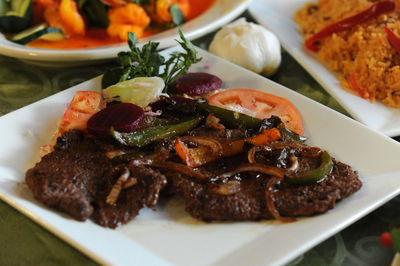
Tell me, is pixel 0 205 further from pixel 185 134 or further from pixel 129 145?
pixel 185 134

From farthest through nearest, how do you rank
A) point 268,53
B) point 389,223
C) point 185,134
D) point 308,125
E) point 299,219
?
1. point 268,53
2. point 308,125
3. point 185,134
4. point 389,223
5. point 299,219

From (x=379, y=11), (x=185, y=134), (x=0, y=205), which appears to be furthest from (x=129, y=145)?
(x=379, y=11)

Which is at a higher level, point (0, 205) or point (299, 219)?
point (299, 219)

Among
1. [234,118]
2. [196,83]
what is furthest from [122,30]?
[234,118]

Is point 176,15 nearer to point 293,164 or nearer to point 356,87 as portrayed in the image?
point 356,87

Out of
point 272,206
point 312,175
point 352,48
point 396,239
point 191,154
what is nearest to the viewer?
point 396,239

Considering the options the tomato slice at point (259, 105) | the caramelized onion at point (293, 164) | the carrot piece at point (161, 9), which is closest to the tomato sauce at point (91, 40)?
the carrot piece at point (161, 9)

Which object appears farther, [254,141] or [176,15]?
[176,15]
